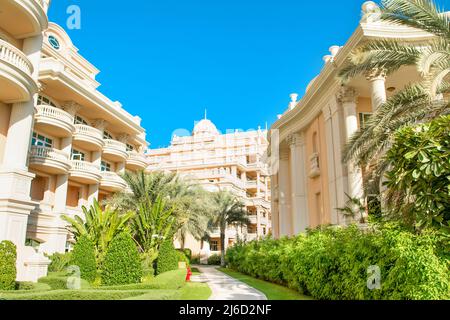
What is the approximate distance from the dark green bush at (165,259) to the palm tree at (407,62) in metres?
9.26

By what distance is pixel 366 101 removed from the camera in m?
18.7

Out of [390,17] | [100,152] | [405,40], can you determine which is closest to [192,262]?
[100,152]

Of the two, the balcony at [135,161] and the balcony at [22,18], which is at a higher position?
the balcony at [22,18]

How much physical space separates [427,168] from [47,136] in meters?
24.7

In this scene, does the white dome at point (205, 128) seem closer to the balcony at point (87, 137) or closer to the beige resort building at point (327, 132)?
the balcony at point (87, 137)

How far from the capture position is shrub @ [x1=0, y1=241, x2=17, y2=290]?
436 inches

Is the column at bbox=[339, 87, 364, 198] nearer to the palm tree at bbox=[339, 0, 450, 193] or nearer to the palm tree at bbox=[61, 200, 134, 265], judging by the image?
the palm tree at bbox=[339, 0, 450, 193]

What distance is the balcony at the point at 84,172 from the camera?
86.8 feet

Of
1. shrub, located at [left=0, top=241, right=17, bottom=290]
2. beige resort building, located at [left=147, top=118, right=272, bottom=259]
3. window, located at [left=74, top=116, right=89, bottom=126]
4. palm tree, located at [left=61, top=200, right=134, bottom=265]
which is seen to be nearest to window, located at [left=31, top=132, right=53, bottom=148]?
window, located at [left=74, top=116, right=89, bottom=126]

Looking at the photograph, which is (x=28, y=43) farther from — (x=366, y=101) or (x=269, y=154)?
(x=269, y=154)

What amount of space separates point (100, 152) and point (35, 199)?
22.2 ft

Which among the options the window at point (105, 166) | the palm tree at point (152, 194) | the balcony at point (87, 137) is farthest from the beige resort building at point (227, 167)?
the palm tree at point (152, 194)

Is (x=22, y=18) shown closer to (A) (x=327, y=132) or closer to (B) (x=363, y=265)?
(A) (x=327, y=132)

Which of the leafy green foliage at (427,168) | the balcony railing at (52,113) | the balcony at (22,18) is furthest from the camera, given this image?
the balcony railing at (52,113)
